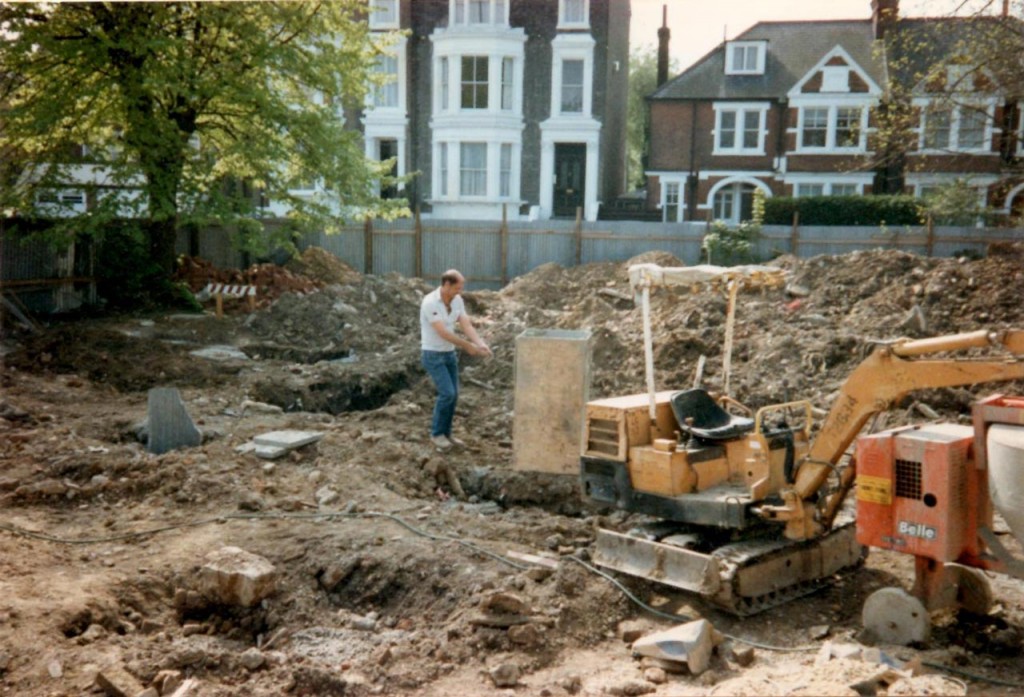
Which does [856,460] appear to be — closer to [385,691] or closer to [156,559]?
[385,691]

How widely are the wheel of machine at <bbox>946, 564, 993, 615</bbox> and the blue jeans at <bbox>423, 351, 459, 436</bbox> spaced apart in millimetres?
5531

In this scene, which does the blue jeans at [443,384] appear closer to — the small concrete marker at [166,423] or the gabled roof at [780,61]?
the small concrete marker at [166,423]

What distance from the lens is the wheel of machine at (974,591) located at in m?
6.49

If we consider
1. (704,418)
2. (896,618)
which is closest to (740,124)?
(704,418)

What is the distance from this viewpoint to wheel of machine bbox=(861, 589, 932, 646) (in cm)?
593

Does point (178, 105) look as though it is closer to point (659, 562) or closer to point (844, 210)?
point (659, 562)

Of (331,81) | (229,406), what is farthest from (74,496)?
(331,81)

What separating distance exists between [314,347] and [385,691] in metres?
12.3

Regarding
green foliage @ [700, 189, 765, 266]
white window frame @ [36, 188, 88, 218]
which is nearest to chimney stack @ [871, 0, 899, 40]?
green foliage @ [700, 189, 765, 266]

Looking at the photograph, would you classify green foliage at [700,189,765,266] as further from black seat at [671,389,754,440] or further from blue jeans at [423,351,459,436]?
black seat at [671,389,754,440]

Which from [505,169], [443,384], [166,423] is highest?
[505,169]

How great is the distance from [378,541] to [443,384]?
124 inches

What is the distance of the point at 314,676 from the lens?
5477mm

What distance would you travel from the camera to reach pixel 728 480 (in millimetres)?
7293
